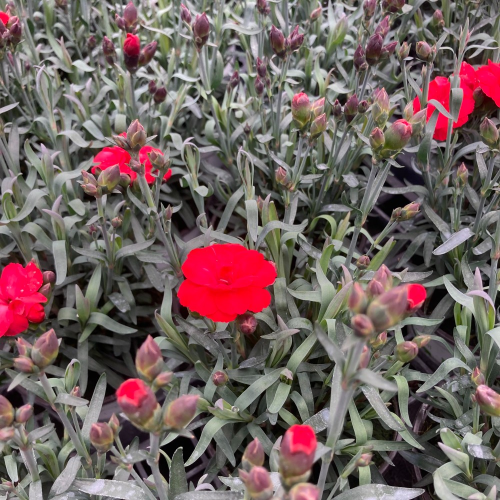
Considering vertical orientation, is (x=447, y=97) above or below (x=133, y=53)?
Result: below

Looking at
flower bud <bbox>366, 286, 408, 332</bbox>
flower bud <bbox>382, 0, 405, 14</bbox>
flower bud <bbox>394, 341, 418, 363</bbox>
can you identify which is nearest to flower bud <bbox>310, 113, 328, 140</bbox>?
flower bud <bbox>382, 0, 405, 14</bbox>

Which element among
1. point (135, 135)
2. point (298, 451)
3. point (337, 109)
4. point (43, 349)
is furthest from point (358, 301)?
point (337, 109)

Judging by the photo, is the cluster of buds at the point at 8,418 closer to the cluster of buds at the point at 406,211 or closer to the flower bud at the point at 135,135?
the flower bud at the point at 135,135

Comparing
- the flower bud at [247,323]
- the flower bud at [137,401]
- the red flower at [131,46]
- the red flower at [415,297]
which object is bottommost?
the flower bud at [247,323]

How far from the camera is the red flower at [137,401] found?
485mm

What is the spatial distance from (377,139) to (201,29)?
477 mm

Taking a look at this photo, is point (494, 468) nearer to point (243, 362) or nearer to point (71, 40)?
point (243, 362)

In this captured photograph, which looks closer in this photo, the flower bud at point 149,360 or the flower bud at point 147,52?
the flower bud at point 149,360

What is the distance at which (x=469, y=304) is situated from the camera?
2.88 feet

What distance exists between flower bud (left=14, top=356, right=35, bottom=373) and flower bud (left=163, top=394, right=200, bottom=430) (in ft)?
0.66

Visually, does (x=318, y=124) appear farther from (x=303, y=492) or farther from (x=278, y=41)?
(x=303, y=492)

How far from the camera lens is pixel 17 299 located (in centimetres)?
91

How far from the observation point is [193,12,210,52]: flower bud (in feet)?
3.39

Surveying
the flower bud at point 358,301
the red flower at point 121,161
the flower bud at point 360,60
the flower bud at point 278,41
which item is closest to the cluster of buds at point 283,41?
the flower bud at point 278,41
